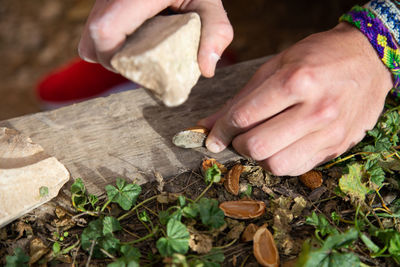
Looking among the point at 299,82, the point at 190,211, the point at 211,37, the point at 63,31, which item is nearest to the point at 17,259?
the point at 190,211

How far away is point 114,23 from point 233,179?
23.2 inches

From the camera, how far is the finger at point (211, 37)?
108 cm

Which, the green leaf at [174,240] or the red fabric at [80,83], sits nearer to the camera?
the green leaf at [174,240]

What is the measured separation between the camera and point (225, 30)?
111 cm

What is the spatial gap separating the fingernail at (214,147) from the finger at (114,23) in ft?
1.48

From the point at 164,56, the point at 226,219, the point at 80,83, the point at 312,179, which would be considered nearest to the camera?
the point at 164,56

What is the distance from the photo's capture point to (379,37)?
4.22ft

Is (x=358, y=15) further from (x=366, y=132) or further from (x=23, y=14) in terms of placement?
(x=23, y=14)

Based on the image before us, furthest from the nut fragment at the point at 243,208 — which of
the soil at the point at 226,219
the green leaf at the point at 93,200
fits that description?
the green leaf at the point at 93,200

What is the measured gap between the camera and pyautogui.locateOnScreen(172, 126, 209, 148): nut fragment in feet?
4.36

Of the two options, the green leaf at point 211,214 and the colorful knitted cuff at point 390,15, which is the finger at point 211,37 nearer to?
the green leaf at point 211,214

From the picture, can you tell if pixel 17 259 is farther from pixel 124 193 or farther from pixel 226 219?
pixel 226 219

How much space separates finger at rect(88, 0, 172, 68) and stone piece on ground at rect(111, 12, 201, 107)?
3 centimetres

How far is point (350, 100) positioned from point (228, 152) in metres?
0.43
